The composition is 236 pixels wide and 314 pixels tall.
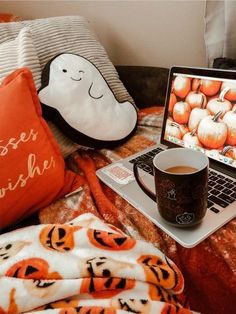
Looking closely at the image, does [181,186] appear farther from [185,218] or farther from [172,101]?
[172,101]

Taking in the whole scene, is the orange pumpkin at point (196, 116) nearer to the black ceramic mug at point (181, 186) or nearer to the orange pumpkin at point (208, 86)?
the orange pumpkin at point (208, 86)

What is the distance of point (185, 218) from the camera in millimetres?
536

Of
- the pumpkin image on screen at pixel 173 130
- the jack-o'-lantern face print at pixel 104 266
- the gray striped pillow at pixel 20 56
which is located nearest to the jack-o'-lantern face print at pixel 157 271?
the jack-o'-lantern face print at pixel 104 266

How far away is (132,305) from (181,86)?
0.58 m

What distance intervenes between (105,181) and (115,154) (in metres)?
0.14

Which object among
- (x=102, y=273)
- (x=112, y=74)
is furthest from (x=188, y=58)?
(x=102, y=273)

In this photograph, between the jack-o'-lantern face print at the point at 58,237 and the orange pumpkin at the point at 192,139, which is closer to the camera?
the jack-o'-lantern face print at the point at 58,237

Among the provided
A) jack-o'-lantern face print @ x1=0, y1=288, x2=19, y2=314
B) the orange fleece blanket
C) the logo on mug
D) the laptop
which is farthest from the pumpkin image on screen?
jack-o'-lantern face print @ x1=0, y1=288, x2=19, y2=314

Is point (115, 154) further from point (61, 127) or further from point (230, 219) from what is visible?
point (230, 219)

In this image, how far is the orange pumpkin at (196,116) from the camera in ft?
2.50

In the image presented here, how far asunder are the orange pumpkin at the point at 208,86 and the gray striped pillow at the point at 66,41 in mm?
327

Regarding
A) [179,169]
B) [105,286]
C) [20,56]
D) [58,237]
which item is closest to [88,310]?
[105,286]

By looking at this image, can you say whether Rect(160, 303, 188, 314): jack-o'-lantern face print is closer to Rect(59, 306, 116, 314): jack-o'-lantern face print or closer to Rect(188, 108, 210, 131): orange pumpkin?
Rect(59, 306, 116, 314): jack-o'-lantern face print

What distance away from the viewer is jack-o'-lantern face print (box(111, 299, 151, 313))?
1.39ft
